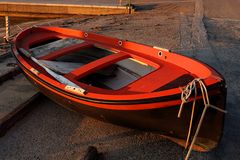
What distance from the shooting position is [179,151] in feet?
20.1

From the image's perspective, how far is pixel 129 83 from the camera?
6.66m

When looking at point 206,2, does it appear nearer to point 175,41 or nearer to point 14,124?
point 175,41

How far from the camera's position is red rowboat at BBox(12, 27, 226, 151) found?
5445 millimetres

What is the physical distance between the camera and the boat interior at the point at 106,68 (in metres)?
6.38

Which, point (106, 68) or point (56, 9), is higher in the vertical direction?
point (56, 9)

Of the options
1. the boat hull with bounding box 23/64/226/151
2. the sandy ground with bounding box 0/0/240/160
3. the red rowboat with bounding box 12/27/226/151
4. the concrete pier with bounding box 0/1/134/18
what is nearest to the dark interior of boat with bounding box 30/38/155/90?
the red rowboat with bounding box 12/27/226/151

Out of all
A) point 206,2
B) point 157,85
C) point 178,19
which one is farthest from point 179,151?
point 206,2

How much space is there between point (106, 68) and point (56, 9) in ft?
42.5

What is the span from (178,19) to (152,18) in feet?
4.88

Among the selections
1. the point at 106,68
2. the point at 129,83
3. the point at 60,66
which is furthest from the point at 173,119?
the point at 60,66

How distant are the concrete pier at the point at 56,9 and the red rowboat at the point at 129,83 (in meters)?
10.2

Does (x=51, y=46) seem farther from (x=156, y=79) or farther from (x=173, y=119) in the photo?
(x=173, y=119)

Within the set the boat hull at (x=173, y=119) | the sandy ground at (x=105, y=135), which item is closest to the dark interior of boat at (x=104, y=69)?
the sandy ground at (x=105, y=135)

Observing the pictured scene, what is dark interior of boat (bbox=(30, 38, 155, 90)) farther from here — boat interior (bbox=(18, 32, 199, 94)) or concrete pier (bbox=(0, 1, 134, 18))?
concrete pier (bbox=(0, 1, 134, 18))
